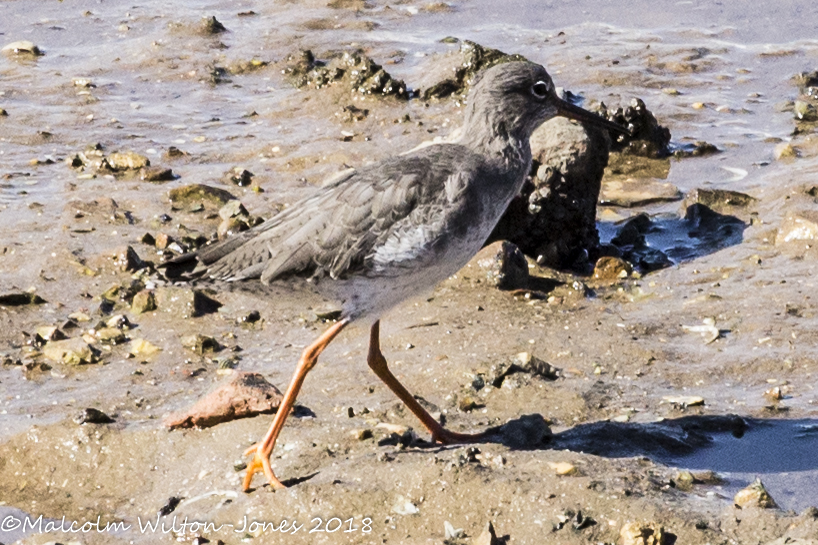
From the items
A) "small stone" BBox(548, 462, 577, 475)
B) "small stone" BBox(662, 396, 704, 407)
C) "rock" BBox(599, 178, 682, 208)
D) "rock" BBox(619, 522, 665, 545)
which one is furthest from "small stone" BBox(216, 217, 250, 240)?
"rock" BBox(619, 522, 665, 545)

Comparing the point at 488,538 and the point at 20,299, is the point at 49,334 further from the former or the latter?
the point at 488,538

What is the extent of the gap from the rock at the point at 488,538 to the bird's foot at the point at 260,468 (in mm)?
1156

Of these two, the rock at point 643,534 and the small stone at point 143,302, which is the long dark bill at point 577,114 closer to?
the rock at point 643,534

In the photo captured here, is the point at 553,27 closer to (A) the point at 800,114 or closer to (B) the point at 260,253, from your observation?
(A) the point at 800,114

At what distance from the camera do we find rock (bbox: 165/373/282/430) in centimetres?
636

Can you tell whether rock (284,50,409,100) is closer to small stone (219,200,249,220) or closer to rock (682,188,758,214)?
small stone (219,200,249,220)

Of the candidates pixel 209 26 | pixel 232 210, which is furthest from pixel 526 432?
pixel 209 26

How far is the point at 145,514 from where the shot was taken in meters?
5.88

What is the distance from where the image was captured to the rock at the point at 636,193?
9.63 meters

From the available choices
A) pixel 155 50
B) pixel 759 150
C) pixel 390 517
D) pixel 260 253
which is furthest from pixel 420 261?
pixel 155 50

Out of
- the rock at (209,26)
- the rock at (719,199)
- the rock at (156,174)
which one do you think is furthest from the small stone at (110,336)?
the rock at (209,26)

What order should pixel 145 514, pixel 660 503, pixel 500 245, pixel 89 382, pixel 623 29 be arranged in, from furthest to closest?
pixel 623 29 → pixel 500 245 → pixel 89 382 → pixel 145 514 → pixel 660 503

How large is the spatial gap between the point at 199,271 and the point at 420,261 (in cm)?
130

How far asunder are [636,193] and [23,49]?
25.5 feet
